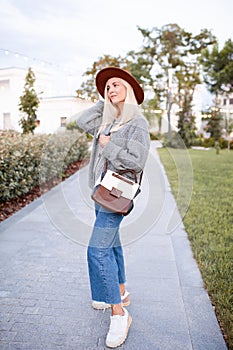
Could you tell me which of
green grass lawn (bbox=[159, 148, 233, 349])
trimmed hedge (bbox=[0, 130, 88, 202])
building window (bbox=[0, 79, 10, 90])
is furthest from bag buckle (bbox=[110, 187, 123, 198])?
building window (bbox=[0, 79, 10, 90])

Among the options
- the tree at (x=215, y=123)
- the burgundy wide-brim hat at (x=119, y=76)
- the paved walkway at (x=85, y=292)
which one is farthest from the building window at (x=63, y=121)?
the tree at (x=215, y=123)

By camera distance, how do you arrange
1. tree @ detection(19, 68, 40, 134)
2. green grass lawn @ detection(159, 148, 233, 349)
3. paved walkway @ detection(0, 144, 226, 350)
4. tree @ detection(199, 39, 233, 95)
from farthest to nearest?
1. tree @ detection(199, 39, 233, 95)
2. tree @ detection(19, 68, 40, 134)
3. green grass lawn @ detection(159, 148, 233, 349)
4. paved walkway @ detection(0, 144, 226, 350)

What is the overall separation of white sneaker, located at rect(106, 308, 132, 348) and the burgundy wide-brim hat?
1300 millimetres

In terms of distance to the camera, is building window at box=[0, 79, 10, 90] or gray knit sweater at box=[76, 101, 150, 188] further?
building window at box=[0, 79, 10, 90]

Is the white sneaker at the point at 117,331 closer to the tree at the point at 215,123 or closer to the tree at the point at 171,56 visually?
the tree at the point at 171,56

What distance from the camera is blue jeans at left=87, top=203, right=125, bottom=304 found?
2059mm

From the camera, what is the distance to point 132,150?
195 centimetres

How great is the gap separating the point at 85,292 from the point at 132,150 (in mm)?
1316

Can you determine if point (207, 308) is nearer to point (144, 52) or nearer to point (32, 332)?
point (32, 332)

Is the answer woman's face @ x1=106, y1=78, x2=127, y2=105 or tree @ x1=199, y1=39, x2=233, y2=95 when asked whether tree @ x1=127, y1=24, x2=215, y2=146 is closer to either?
tree @ x1=199, y1=39, x2=233, y2=95

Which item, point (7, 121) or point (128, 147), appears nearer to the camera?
point (128, 147)

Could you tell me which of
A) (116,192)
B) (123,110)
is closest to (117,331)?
(116,192)

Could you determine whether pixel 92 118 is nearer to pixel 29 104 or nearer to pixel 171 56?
pixel 29 104

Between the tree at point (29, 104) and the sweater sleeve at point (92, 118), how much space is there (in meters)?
8.84
